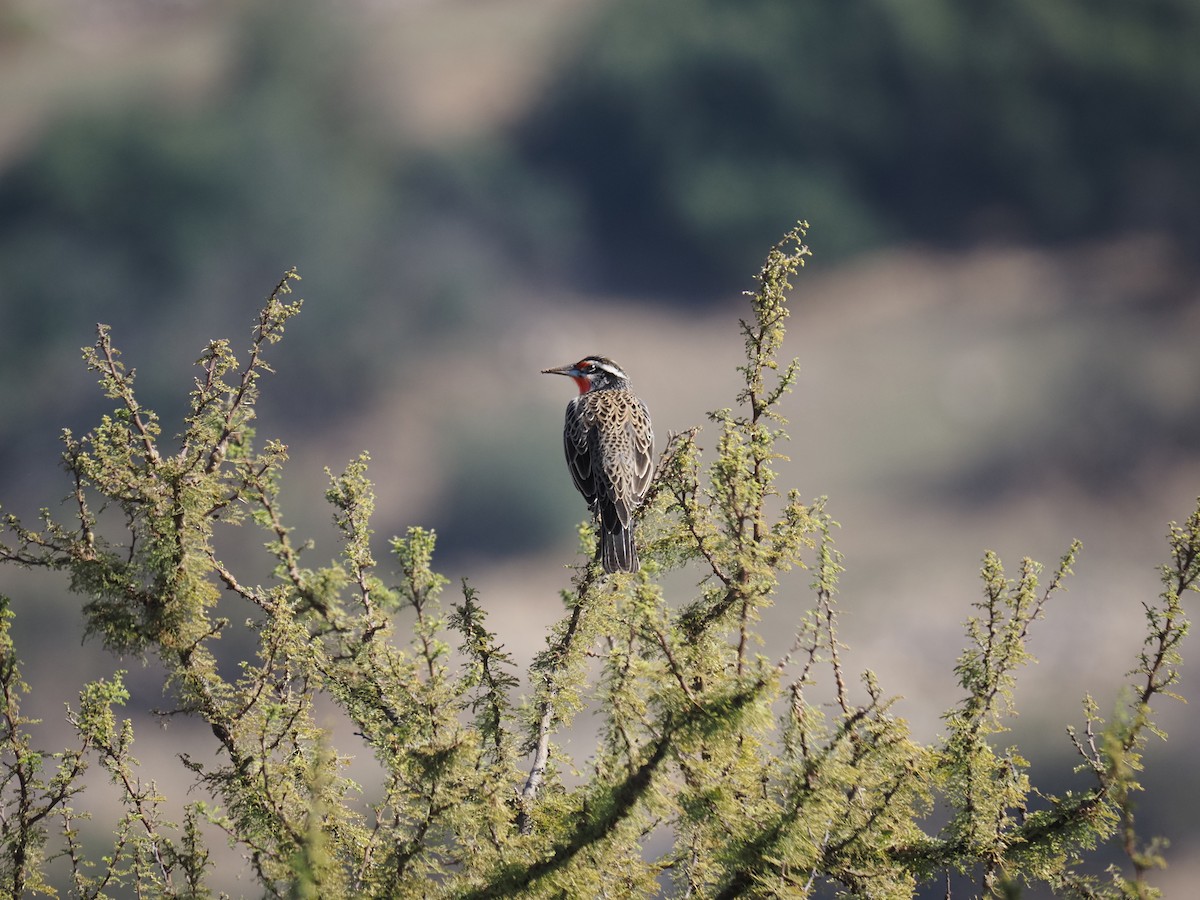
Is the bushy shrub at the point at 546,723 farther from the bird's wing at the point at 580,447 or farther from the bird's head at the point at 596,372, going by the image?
the bird's head at the point at 596,372

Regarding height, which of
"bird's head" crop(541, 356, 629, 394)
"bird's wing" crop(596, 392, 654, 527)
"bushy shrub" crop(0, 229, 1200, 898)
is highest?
"bird's head" crop(541, 356, 629, 394)

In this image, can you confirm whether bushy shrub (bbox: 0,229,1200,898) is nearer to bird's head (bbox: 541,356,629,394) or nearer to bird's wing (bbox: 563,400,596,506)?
bird's wing (bbox: 563,400,596,506)

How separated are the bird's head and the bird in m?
0.01

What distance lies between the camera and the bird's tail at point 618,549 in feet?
19.9

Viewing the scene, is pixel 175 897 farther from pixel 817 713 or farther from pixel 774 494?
pixel 774 494

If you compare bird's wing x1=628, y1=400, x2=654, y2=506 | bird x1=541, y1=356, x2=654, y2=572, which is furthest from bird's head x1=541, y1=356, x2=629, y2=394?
bird's wing x1=628, y1=400, x2=654, y2=506

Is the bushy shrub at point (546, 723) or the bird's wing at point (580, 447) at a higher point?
the bird's wing at point (580, 447)

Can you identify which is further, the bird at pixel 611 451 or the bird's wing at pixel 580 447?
the bird's wing at pixel 580 447

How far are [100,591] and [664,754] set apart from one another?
284cm

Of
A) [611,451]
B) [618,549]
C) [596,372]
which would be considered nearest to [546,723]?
[618,549]

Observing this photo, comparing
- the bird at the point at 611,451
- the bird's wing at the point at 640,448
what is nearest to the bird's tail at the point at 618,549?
the bird at the point at 611,451

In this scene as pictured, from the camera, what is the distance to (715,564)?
457 centimetres

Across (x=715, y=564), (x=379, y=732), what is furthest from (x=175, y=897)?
(x=715, y=564)

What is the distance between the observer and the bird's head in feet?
38.9
